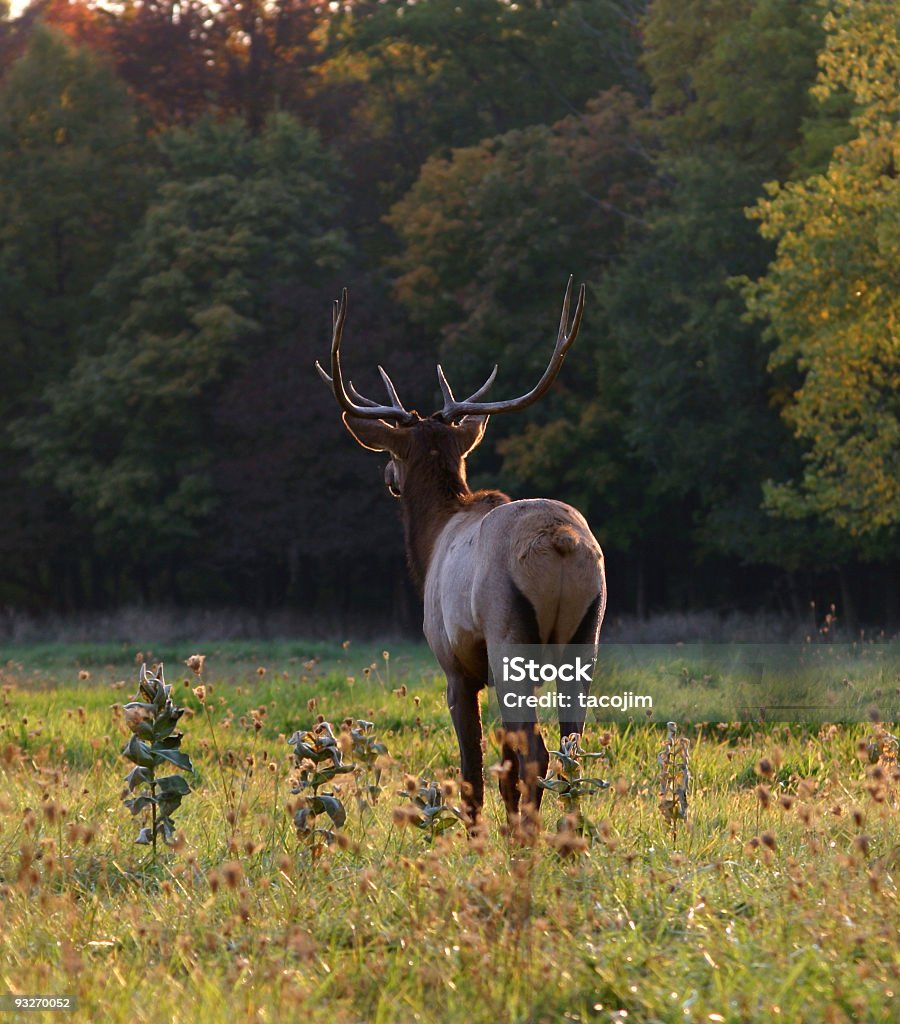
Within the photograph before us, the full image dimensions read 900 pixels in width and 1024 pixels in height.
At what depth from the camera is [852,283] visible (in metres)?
24.2

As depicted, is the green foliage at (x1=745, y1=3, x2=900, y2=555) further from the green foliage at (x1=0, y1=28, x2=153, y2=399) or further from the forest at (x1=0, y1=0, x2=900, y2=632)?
the green foliage at (x1=0, y1=28, x2=153, y2=399)

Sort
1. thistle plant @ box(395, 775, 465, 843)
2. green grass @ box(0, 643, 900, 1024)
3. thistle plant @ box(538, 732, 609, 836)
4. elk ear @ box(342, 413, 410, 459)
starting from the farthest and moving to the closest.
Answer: elk ear @ box(342, 413, 410, 459) < thistle plant @ box(538, 732, 609, 836) < thistle plant @ box(395, 775, 465, 843) < green grass @ box(0, 643, 900, 1024)

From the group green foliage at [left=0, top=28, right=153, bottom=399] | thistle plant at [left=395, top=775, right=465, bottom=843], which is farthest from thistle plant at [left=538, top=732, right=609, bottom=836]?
green foliage at [left=0, top=28, right=153, bottom=399]

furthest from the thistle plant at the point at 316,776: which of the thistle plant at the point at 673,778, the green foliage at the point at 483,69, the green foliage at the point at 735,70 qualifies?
the green foliage at the point at 483,69

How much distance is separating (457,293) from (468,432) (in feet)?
84.7

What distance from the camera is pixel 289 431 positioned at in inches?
1310

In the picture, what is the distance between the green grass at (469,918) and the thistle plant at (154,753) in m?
0.18

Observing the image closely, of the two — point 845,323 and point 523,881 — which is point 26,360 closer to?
point 845,323

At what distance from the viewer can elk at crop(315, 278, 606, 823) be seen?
726cm

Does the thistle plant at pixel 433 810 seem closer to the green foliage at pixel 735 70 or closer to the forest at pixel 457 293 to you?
the forest at pixel 457 293

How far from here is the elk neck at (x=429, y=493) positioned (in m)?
9.09

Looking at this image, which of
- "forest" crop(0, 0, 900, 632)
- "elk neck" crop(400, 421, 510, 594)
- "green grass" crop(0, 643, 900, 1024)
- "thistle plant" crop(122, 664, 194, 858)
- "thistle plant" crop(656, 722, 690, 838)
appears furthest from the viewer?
"forest" crop(0, 0, 900, 632)

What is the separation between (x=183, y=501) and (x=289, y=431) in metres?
3.04

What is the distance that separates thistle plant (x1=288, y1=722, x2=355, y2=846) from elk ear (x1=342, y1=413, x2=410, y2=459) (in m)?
2.59
